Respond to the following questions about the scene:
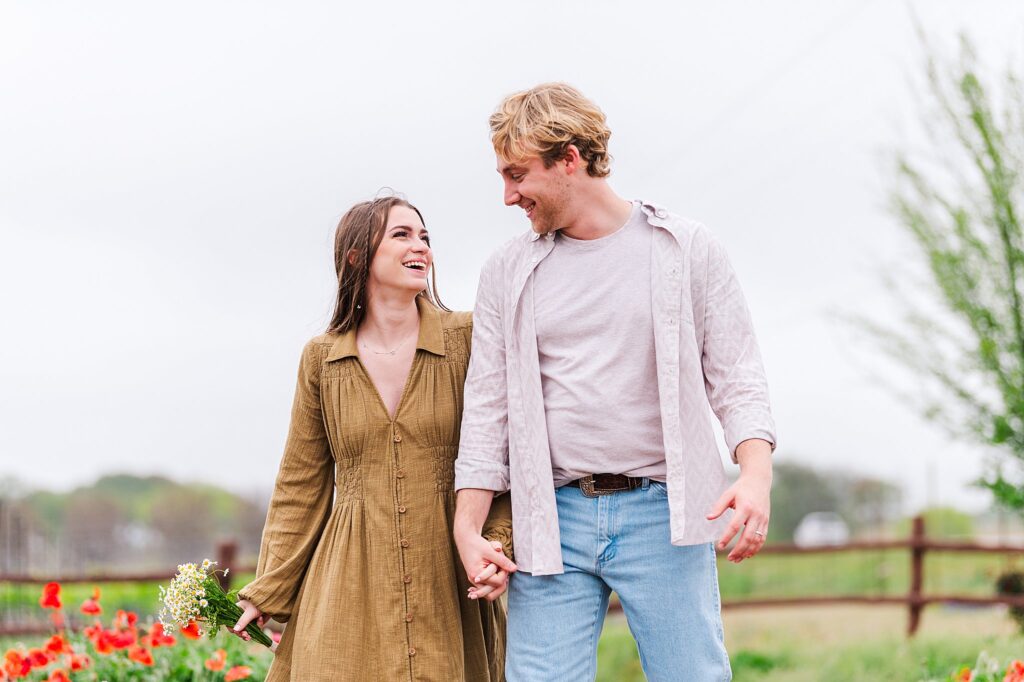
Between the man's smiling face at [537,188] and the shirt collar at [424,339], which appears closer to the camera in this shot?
the man's smiling face at [537,188]

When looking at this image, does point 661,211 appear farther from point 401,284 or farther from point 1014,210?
point 1014,210

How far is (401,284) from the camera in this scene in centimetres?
331

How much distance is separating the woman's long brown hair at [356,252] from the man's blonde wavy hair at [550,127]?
50cm

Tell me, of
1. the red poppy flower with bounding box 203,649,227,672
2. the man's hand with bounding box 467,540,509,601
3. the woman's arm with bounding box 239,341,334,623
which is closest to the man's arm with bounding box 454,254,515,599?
the man's hand with bounding box 467,540,509,601

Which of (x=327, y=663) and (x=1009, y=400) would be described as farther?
(x=1009, y=400)

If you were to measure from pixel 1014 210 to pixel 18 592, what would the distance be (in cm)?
792

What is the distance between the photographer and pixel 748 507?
2.65 m

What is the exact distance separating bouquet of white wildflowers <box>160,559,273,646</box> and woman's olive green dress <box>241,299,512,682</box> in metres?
0.11

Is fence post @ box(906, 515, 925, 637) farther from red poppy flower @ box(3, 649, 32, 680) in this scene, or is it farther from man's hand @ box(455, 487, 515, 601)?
man's hand @ box(455, 487, 515, 601)

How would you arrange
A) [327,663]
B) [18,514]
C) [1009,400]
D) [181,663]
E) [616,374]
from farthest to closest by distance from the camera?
[18,514]
[1009,400]
[181,663]
[327,663]
[616,374]

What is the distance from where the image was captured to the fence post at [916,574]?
1008 centimetres

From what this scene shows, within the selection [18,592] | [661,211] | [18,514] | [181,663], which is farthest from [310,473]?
[18,514]

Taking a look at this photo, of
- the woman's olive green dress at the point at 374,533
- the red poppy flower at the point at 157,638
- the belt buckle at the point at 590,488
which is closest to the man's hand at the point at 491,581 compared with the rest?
the woman's olive green dress at the point at 374,533

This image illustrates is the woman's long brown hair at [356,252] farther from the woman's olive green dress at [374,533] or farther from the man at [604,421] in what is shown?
the man at [604,421]
